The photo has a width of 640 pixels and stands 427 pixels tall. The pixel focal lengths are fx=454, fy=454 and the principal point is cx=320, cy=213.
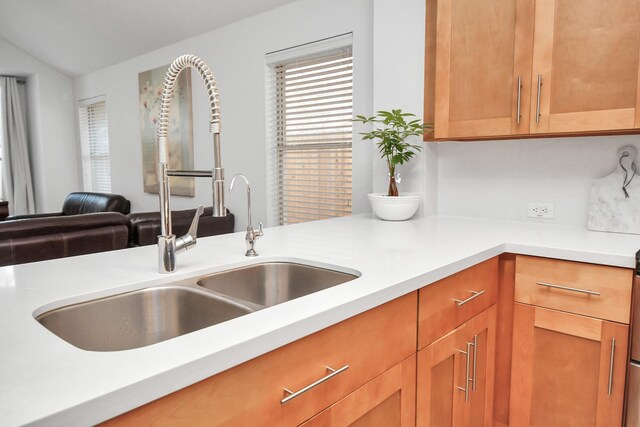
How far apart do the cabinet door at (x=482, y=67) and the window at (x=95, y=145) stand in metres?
4.90

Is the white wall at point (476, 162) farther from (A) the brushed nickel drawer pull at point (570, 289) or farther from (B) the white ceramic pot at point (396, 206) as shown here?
(A) the brushed nickel drawer pull at point (570, 289)

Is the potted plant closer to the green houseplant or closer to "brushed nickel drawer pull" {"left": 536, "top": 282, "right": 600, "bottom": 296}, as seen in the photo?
the green houseplant

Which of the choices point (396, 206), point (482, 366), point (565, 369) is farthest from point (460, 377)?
point (396, 206)

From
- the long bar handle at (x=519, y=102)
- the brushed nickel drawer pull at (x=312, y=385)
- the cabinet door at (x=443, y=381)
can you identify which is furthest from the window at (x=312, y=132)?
the brushed nickel drawer pull at (x=312, y=385)

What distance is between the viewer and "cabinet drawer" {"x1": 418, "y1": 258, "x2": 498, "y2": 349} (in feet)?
4.11

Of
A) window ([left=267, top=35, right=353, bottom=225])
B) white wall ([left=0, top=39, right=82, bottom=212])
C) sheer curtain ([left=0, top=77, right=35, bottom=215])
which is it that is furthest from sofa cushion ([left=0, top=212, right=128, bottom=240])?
sheer curtain ([left=0, top=77, right=35, bottom=215])

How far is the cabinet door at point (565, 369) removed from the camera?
1.49 meters

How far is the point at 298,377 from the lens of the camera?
880 millimetres

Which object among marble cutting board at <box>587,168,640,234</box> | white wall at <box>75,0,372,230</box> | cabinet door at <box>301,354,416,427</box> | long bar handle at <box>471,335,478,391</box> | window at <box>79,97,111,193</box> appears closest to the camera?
cabinet door at <box>301,354,416,427</box>

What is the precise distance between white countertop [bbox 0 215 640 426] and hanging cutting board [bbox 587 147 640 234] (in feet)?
0.23

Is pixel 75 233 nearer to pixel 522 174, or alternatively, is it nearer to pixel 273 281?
pixel 273 281

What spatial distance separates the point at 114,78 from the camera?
5348 millimetres

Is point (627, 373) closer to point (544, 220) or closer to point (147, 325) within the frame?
point (544, 220)

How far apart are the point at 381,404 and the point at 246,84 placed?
3.08 metres
